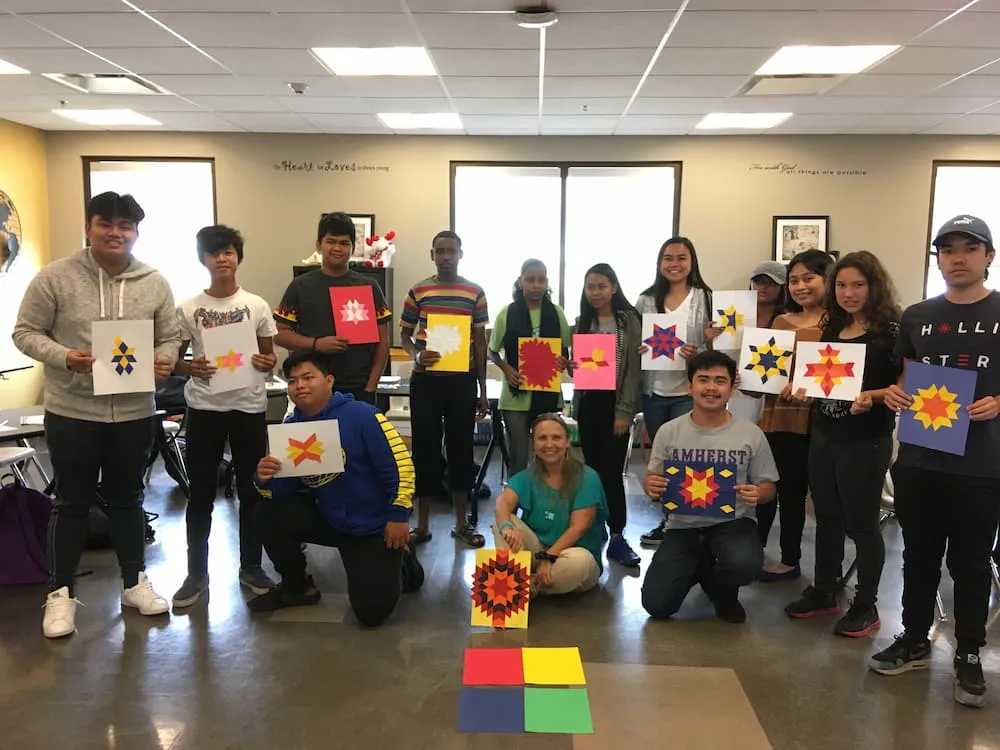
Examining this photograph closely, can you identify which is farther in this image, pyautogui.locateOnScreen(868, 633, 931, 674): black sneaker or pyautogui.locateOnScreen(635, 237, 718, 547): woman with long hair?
pyautogui.locateOnScreen(635, 237, 718, 547): woman with long hair

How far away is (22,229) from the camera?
6.30m

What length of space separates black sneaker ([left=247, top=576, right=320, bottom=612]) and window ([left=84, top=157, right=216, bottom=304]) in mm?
4738

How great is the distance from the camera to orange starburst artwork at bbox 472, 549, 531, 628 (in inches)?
101

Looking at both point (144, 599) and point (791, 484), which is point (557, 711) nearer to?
point (791, 484)

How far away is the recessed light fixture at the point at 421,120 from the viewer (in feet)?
19.0

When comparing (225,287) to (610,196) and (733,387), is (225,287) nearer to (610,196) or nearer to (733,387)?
(733,387)

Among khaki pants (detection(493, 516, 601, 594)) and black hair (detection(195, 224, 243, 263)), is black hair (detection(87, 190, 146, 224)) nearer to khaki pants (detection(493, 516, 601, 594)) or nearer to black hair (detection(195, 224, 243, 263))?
black hair (detection(195, 224, 243, 263))

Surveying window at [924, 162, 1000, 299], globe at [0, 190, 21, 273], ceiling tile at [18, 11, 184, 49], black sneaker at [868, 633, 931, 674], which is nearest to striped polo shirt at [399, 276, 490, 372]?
black sneaker at [868, 633, 931, 674]

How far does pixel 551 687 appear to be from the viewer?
86.6 inches

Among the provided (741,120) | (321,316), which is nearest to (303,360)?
(321,316)

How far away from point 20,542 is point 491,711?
2.20 m

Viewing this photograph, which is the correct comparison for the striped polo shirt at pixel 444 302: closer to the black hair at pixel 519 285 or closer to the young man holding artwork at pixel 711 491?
the black hair at pixel 519 285

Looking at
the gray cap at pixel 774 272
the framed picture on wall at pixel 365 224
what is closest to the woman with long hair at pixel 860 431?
the gray cap at pixel 774 272

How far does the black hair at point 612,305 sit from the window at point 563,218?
3.41 meters
